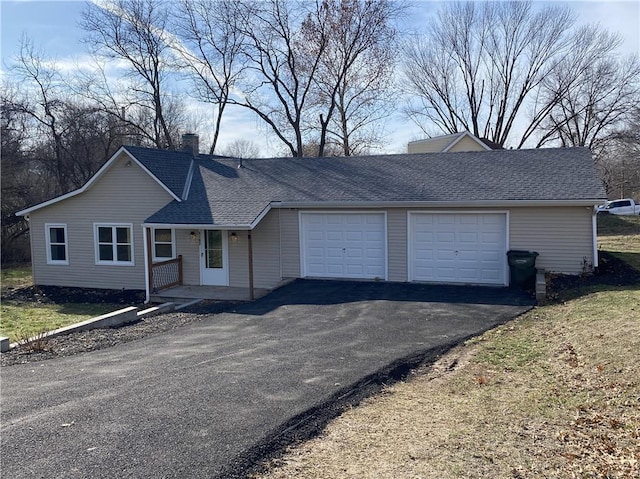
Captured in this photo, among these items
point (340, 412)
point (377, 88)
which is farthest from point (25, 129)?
point (340, 412)

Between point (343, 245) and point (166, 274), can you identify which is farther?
point (166, 274)

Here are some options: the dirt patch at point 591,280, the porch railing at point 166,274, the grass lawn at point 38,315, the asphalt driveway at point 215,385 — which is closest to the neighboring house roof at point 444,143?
the dirt patch at point 591,280

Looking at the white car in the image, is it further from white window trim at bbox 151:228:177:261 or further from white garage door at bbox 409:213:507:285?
white window trim at bbox 151:228:177:261

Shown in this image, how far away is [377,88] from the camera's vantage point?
35.7 metres

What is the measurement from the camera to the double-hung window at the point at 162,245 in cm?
1742

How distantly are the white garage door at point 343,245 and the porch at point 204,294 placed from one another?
6.30 ft

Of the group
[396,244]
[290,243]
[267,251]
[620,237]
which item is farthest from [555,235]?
[620,237]

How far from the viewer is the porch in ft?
48.9

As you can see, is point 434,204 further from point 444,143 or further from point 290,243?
point 444,143

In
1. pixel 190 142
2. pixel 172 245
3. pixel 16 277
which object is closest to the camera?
pixel 172 245

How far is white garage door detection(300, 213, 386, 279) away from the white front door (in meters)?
2.57

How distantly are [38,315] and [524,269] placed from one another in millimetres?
13300

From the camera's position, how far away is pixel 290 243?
16328mm


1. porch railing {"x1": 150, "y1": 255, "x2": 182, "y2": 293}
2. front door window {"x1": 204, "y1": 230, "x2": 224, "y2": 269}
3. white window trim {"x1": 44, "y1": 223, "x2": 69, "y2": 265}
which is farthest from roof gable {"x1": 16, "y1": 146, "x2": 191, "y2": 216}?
porch railing {"x1": 150, "y1": 255, "x2": 182, "y2": 293}
